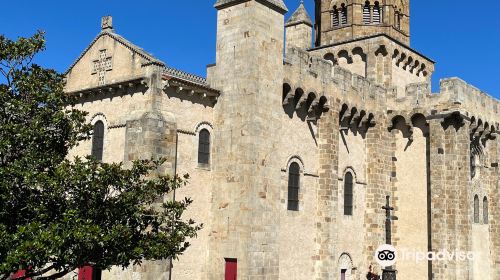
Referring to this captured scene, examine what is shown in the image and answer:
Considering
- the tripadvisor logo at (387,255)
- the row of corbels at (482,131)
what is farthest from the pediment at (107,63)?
the row of corbels at (482,131)

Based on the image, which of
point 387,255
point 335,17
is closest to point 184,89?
point 387,255

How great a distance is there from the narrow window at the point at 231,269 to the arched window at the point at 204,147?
3537 mm

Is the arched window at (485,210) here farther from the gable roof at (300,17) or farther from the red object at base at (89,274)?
the red object at base at (89,274)

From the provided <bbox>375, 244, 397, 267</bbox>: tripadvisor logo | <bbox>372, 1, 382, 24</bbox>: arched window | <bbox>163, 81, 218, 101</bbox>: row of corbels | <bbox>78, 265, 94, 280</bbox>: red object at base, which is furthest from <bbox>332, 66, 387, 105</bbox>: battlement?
<bbox>78, 265, 94, 280</bbox>: red object at base

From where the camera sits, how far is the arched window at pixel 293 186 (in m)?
22.2

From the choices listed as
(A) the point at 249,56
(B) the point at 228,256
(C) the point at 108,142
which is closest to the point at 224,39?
(A) the point at 249,56

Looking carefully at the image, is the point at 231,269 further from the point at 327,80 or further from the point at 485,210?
the point at 485,210

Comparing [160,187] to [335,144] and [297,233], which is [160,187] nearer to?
[297,233]

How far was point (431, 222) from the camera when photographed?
25.7m

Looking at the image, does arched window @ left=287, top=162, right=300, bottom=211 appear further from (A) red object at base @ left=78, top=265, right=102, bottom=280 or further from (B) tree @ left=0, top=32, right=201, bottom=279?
(B) tree @ left=0, top=32, right=201, bottom=279

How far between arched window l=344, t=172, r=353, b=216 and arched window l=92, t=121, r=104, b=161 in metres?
10.5

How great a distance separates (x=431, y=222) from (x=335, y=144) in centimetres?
589

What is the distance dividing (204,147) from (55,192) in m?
8.39

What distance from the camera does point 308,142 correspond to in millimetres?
23359
